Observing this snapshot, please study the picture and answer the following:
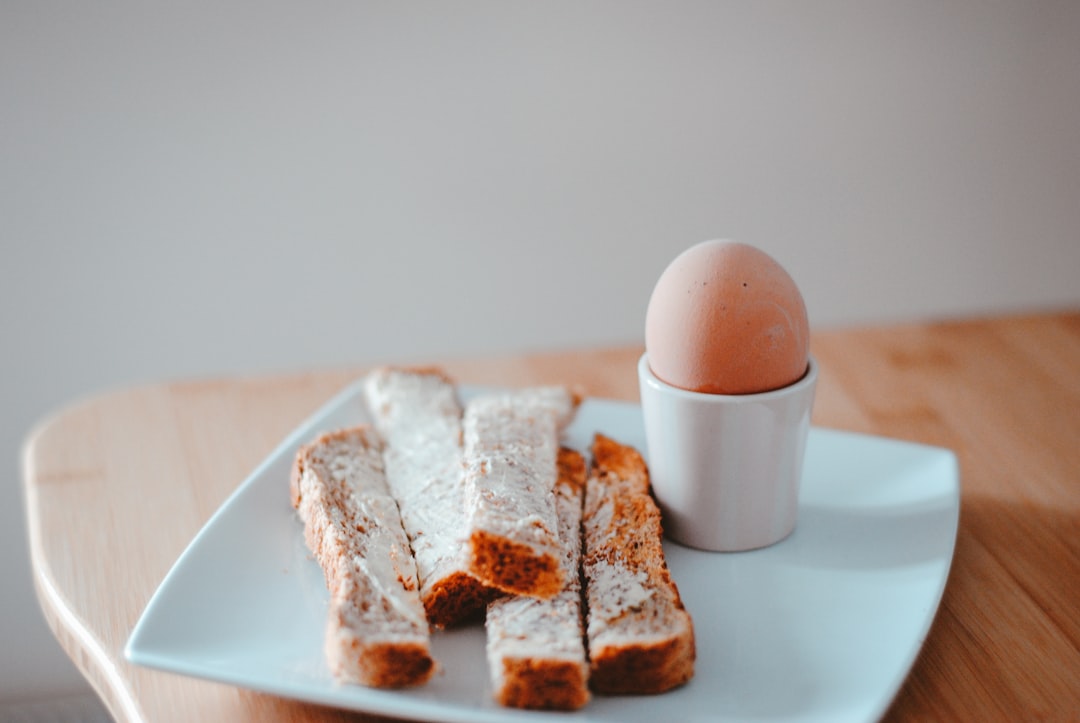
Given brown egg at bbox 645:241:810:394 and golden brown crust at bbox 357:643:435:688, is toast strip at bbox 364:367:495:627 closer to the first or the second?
golden brown crust at bbox 357:643:435:688

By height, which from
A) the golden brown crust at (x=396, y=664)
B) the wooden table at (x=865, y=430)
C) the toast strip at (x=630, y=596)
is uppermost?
the golden brown crust at (x=396, y=664)

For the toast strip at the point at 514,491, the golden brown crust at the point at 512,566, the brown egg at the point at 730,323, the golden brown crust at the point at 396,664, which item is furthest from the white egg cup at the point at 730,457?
the golden brown crust at the point at 396,664

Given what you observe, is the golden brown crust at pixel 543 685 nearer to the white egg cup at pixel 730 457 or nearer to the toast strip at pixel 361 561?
the toast strip at pixel 361 561

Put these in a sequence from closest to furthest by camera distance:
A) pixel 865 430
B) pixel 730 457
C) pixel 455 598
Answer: pixel 455 598 → pixel 730 457 → pixel 865 430

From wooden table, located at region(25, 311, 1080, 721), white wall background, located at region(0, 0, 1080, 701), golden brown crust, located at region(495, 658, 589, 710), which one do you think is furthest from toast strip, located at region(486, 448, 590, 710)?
white wall background, located at region(0, 0, 1080, 701)

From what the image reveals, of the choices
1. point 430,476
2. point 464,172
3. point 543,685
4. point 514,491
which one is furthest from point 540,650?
point 464,172

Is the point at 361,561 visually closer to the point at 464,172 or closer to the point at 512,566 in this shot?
the point at 512,566

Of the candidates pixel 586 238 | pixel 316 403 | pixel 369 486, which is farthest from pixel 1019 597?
pixel 586 238
